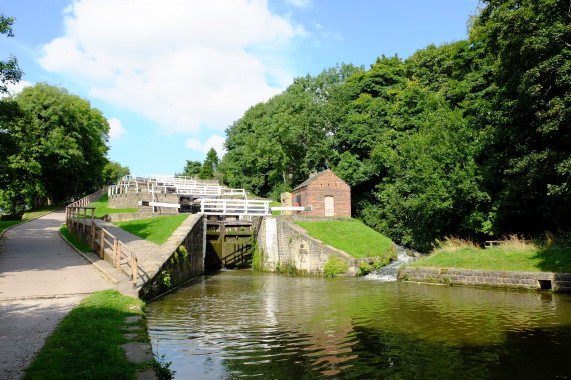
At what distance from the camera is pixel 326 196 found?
31.8m

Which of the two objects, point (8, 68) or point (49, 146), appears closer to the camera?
point (8, 68)

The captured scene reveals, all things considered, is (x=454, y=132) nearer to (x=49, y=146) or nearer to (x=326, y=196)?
(x=326, y=196)

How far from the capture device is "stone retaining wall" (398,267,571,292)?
1384cm

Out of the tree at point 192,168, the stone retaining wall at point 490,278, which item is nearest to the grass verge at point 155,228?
the stone retaining wall at point 490,278

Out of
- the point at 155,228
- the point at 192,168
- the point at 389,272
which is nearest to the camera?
the point at 389,272

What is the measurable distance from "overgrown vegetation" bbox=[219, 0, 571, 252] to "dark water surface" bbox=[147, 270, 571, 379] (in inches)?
239

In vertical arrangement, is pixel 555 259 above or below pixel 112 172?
below

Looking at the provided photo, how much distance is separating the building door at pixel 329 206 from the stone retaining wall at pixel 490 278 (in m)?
14.0

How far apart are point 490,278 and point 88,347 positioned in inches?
586

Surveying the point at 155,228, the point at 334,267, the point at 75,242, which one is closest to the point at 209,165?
the point at 155,228

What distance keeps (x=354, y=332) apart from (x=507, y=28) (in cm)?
1433

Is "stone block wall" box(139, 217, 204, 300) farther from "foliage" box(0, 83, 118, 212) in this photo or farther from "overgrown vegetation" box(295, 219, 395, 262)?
"foliage" box(0, 83, 118, 212)

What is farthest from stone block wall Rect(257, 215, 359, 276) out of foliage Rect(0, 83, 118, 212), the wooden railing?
foliage Rect(0, 83, 118, 212)

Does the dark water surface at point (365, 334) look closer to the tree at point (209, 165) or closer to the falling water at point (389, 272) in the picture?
the falling water at point (389, 272)
